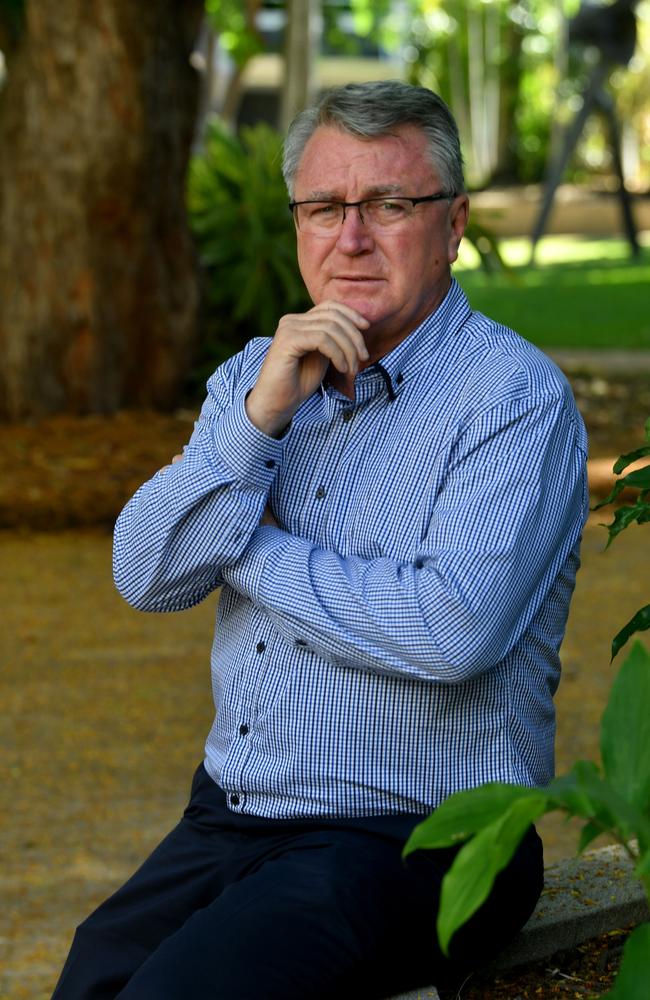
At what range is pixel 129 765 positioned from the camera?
185 inches

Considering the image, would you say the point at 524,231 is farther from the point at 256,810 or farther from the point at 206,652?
the point at 256,810

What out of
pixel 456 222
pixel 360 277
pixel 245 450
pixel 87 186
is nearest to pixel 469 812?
pixel 245 450

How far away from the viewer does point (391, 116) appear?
255cm

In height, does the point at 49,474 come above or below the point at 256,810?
below

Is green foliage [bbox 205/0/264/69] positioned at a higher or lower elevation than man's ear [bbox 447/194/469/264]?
lower

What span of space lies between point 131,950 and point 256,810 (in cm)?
29

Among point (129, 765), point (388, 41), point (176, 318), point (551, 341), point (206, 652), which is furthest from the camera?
point (388, 41)

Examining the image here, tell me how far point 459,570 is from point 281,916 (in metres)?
0.55

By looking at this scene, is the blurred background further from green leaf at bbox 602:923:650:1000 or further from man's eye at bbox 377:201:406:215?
green leaf at bbox 602:923:650:1000

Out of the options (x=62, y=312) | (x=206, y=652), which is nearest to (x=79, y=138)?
(x=62, y=312)

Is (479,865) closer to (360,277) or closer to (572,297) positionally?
(360,277)

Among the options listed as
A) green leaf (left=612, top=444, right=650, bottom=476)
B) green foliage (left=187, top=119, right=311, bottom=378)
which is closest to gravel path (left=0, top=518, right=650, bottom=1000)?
green leaf (left=612, top=444, right=650, bottom=476)

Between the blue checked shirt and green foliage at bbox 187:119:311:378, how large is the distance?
7.46m

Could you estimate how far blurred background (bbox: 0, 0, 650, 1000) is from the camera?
441 cm
